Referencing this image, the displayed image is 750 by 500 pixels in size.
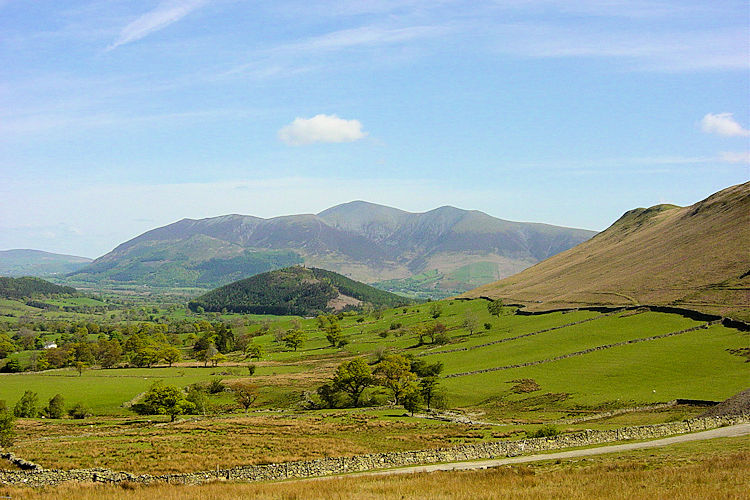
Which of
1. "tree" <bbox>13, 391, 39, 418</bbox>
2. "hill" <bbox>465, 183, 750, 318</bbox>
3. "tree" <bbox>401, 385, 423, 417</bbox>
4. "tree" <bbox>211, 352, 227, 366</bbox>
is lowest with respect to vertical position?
"tree" <bbox>211, 352, 227, 366</bbox>

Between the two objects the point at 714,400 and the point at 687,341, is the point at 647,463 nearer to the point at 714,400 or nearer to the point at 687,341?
the point at 714,400

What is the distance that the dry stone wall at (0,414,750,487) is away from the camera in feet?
118

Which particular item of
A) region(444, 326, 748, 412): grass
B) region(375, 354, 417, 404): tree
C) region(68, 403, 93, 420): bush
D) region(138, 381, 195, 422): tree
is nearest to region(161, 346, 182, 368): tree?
region(68, 403, 93, 420): bush

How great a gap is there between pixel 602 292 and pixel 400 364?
76190 mm

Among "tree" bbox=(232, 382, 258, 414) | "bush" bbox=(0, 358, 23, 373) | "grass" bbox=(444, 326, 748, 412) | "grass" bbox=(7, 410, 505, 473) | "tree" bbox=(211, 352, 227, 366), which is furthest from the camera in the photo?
"tree" bbox=(211, 352, 227, 366)

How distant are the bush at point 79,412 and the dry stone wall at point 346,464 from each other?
183ft

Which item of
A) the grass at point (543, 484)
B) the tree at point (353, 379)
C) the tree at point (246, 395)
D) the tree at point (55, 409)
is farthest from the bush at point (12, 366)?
the grass at point (543, 484)

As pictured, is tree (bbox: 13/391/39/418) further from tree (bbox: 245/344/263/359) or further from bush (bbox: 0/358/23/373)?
tree (bbox: 245/344/263/359)

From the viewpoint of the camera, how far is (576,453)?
3784 cm

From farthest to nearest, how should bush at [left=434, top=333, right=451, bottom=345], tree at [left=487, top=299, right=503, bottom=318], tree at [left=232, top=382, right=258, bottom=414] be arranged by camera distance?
tree at [left=487, top=299, right=503, bottom=318] → bush at [left=434, top=333, right=451, bottom=345] → tree at [left=232, top=382, right=258, bottom=414]

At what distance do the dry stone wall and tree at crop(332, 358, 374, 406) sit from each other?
155 feet

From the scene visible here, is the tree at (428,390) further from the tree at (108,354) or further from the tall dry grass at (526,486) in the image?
the tree at (108,354)

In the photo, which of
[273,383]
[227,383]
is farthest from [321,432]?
[227,383]

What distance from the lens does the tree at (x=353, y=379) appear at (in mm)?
86688
